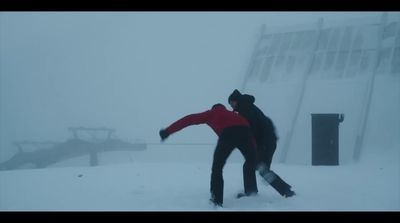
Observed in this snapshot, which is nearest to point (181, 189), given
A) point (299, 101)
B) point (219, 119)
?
point (219, 119)

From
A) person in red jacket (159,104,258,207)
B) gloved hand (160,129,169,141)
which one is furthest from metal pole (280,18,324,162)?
gloved hand (160,129,169,141)

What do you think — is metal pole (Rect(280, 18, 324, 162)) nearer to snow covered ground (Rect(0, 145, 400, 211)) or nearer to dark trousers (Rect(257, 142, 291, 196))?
snow covered ground (Rect(0, 145, 400, 211))

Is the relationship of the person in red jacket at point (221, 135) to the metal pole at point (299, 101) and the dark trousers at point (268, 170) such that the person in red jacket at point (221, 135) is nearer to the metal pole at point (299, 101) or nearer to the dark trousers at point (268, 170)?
the dark trousers at point (268, 170)

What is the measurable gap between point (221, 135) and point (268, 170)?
0.86 metres

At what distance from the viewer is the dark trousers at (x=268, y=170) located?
6148 mm

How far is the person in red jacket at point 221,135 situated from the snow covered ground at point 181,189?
12.0 inches

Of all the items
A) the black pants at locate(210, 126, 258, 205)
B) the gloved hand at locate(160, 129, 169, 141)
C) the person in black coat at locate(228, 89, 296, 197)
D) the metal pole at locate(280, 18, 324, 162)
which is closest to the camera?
the gloved hand at locate(160, 129, 169, 141)

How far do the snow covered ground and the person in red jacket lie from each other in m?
0.31

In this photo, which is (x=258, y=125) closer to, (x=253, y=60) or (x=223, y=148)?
(x=223, y=148)

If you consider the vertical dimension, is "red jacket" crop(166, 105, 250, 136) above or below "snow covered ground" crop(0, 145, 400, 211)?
above

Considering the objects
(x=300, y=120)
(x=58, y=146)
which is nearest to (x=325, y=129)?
(x=300, y=120)

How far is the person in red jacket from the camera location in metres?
5.76

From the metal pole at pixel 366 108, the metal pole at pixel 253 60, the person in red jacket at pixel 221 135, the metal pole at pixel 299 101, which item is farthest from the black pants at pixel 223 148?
the metal pole at pixel 253 60

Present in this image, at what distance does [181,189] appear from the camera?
7121 millimetres
